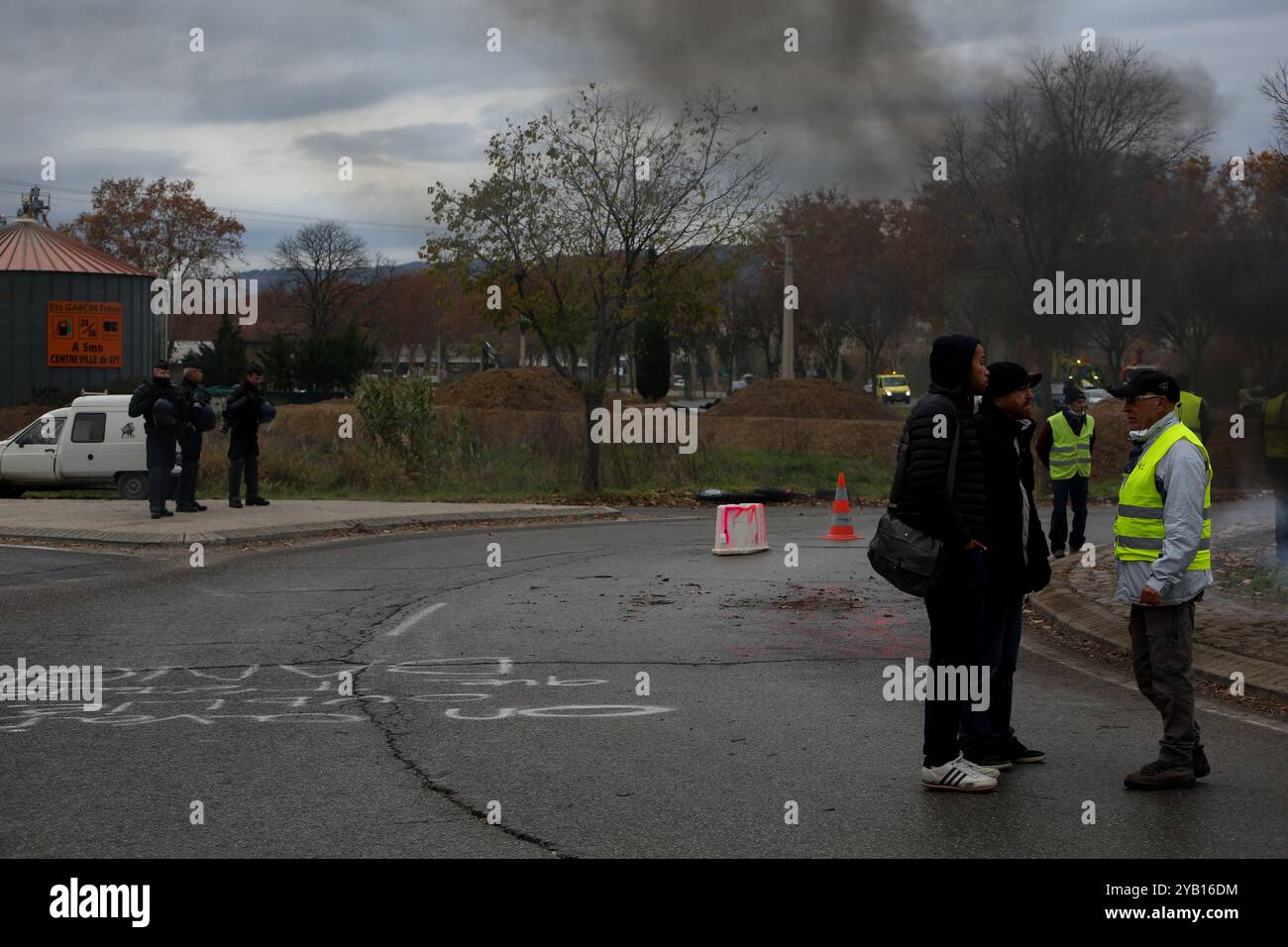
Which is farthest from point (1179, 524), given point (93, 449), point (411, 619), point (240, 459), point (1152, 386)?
point (93, 449)

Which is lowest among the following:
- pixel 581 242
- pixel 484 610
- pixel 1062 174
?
pixel 484 610

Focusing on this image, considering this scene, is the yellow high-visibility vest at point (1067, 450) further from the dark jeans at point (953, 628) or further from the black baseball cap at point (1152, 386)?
the dark jeans at point (953, 628)

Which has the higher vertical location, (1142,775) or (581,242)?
(581,242)

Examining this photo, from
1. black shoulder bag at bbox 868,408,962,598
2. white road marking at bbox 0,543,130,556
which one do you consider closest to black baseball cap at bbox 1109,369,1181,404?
black shoulder bag at bbox 868,408,962,598

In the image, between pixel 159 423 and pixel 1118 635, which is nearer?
pixel 1118 635

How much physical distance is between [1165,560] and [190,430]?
49.6ft

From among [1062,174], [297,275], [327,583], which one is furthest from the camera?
[297,275]

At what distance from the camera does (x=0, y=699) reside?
8.33 meters

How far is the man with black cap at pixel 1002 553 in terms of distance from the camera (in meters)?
6.90

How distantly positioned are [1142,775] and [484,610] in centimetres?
691

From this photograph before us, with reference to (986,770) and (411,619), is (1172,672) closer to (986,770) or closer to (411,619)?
(986,770)

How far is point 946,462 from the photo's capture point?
6.53 meters

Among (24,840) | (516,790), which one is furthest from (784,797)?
(24,840)
